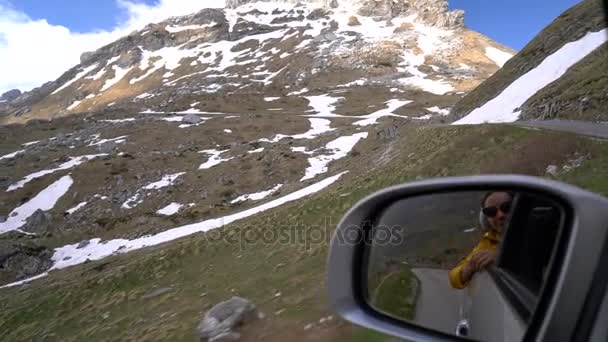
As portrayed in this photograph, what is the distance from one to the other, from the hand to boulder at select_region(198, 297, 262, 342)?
6519 millimetres

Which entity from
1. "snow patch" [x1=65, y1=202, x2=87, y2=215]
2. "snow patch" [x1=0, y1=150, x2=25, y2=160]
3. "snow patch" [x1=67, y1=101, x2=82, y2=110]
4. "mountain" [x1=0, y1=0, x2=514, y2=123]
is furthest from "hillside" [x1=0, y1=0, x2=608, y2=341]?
"snow patch" [x1=67, y1=101, x2=82, y2=110]

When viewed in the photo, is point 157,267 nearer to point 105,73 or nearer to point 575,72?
point 575,72

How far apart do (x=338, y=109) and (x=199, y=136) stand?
104 ft

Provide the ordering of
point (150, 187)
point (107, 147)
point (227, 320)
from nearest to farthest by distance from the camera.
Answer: point (227, 320)
point (150, 187)
point (107, 147)

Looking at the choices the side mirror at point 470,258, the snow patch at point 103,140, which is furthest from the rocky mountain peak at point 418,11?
the side mirror at point 470,258

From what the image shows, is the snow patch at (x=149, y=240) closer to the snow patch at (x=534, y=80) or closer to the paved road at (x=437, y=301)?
the snow patch at (x=534, y=80)

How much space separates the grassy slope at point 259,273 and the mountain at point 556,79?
15.4 ft

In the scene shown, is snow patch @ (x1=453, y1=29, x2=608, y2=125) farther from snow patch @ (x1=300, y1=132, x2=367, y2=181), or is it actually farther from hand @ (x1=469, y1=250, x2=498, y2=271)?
hand @ (x1=469, y1=250, x2=498, y2=271)

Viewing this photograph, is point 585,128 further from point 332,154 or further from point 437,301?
point 332,154

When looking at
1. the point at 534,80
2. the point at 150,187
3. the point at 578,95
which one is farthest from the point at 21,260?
the point at 534,80

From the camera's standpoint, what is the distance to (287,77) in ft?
446

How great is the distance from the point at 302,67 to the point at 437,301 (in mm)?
141763

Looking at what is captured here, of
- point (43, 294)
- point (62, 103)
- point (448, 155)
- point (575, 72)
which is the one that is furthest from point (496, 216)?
point (62, 103)

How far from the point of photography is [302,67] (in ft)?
462
